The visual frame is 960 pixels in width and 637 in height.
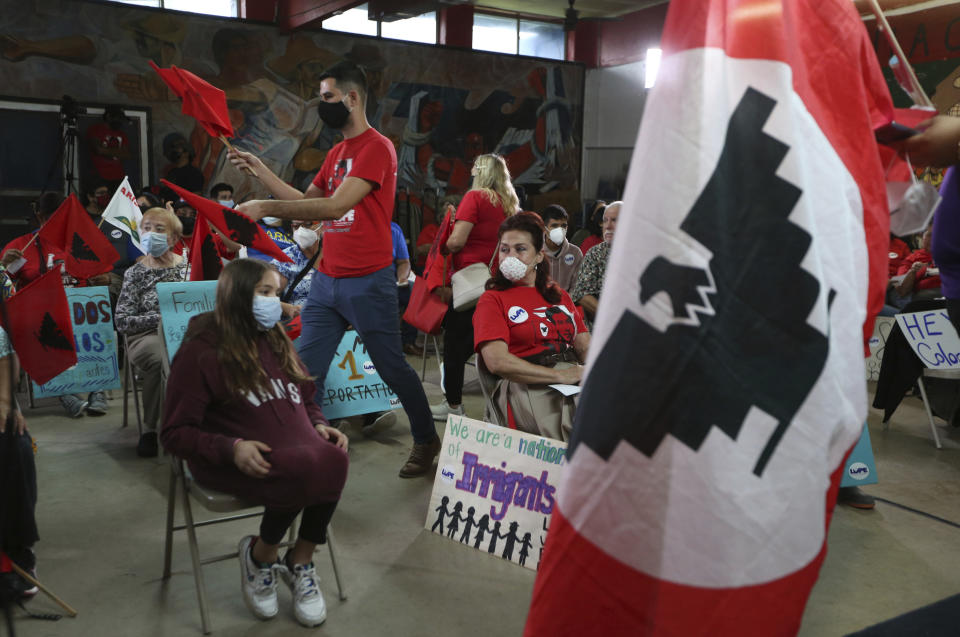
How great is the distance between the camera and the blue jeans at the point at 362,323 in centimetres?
385

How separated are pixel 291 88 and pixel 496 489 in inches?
350

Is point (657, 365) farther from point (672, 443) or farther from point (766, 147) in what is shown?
point (766, 147)

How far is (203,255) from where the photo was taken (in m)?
4.46

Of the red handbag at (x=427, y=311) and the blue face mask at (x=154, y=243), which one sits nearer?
the blue face mask at (x=154, y=243)

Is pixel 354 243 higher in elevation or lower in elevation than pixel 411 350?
higher

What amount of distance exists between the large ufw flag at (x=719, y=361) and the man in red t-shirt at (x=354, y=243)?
268 centimetres

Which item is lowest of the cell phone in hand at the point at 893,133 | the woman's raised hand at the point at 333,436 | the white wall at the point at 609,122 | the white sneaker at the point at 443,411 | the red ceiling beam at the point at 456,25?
the white sneaker at the point at 443,411

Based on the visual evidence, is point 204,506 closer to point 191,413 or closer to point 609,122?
point 191,413

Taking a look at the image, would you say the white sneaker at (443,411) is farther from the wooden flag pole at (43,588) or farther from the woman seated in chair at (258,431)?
the wooden flag pole at (43,588)

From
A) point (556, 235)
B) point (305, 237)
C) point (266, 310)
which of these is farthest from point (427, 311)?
point (266, 310)

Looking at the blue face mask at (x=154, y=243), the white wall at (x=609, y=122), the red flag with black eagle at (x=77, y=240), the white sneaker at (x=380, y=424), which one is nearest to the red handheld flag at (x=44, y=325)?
the blue face mask at (x=154, y=243)

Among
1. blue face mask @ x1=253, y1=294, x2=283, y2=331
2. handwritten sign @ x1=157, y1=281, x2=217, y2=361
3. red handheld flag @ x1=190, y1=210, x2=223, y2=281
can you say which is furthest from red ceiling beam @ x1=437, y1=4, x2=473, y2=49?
blue face mask @ x1=253, y1=294, x2=283, y2=331

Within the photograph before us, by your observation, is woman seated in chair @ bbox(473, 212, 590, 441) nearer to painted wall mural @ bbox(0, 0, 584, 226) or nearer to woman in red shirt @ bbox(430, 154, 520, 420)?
woman in red shirt @ bbox(430, 154, 520, 420)

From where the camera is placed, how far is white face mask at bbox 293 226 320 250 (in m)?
5.30
